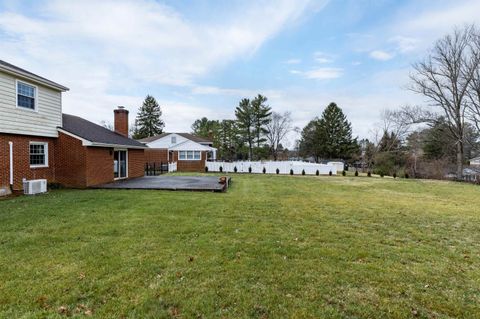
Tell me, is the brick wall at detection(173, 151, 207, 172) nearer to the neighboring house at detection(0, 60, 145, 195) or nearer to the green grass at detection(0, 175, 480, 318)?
the neighboring house at detection(0, 60, 145, 195)

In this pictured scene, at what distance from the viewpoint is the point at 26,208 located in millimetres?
7816

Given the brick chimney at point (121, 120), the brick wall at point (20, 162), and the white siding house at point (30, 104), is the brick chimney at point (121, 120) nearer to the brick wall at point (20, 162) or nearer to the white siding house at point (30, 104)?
the white siding house at point (30, 104)

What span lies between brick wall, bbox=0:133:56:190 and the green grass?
3.74 m

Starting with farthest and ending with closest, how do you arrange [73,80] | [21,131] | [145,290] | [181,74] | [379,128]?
1. [379,128]
2. [181,74]
3. [73,80]
4. [21,131]
5. [145,290]

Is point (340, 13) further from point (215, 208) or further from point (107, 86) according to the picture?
point (107, 86)

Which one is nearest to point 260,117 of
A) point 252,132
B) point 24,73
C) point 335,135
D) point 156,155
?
point 252,132

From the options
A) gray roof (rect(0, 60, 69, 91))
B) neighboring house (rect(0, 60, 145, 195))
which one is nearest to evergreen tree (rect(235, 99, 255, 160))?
neighboring house (rect(0, 60, 145, 195))

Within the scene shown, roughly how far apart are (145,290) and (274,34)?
14846 millimetres

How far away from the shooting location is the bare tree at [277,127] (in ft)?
168

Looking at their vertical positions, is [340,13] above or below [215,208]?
above

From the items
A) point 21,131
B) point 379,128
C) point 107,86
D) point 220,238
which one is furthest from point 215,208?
point 379,128

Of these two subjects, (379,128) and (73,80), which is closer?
(73,80)

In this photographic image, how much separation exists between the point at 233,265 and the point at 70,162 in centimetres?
1167

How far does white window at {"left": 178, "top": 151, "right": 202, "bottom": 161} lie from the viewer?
97.0ft
